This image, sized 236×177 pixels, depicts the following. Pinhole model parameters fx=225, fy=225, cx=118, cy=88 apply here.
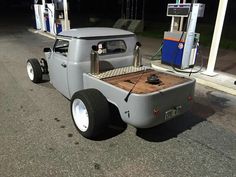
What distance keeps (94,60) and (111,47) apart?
0.74 m

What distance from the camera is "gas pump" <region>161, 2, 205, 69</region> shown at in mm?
6512

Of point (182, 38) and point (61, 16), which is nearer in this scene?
point (182, 38)

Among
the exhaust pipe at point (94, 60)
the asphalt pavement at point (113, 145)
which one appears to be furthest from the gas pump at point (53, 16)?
the exhaust pipe at point (94, 60)

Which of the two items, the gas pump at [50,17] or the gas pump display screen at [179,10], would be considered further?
the gas pump at [50,17]

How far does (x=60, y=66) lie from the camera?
14.1 feet

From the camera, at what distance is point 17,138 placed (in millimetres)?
3482

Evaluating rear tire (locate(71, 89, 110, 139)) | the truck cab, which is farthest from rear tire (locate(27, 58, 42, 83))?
rear tire (locate(71, 89, 110, 139))

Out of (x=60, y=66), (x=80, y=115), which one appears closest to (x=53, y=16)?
(x=60, y=66)

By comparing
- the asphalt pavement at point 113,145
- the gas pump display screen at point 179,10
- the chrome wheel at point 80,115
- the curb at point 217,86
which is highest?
the gas pump display screen at point 179,10

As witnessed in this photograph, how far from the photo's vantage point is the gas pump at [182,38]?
21.4ft

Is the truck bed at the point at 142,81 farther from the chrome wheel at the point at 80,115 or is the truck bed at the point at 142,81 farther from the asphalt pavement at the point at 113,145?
the asphalt pavement at the point at 113,145

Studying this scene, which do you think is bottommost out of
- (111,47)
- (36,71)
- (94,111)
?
(36,71)

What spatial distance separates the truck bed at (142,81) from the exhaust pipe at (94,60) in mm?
268

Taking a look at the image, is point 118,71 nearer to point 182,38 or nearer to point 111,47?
point 111,47
